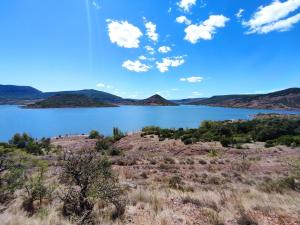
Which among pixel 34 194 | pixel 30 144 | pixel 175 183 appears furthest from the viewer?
pixel 30 144

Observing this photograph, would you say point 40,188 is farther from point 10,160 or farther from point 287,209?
point 287,209

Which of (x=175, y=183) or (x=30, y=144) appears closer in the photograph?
(x=175, y=183)

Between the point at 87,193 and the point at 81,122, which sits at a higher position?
the point at 87,193

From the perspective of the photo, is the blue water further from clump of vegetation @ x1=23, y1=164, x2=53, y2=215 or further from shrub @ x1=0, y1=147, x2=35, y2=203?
clump of vegetation @ x1=23, y1=164, x2=53, y2=215

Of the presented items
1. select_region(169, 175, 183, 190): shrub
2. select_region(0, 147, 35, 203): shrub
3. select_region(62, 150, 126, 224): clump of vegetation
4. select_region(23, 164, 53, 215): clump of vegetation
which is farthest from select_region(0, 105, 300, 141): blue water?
select_region(62, 150, 126, 224): clump of vegetation

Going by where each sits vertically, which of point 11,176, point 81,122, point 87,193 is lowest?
point 81,122

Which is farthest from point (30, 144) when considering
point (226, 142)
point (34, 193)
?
point (34, 193)

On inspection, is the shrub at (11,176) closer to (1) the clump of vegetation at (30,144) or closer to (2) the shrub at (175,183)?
(2) the shrub at (175,183)

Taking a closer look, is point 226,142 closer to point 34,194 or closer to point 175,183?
point 175,183

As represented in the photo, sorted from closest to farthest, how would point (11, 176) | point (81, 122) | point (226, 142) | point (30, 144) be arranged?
point (11, 176), point (226, 142), point (30, 144), point (81, 122)

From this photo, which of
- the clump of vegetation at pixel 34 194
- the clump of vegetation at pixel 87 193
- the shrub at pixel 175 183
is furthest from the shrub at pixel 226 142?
the clump of vegetation at pixel 34 194

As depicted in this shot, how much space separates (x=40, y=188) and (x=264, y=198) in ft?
22.1

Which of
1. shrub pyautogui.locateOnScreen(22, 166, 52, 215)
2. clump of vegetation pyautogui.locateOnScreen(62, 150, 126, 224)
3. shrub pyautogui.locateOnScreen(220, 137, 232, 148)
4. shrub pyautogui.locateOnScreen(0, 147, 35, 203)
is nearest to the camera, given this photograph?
clump of vegetation pyautogui.locateOnScreen(62, 150, 126, 224)

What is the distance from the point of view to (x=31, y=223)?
5.05m
